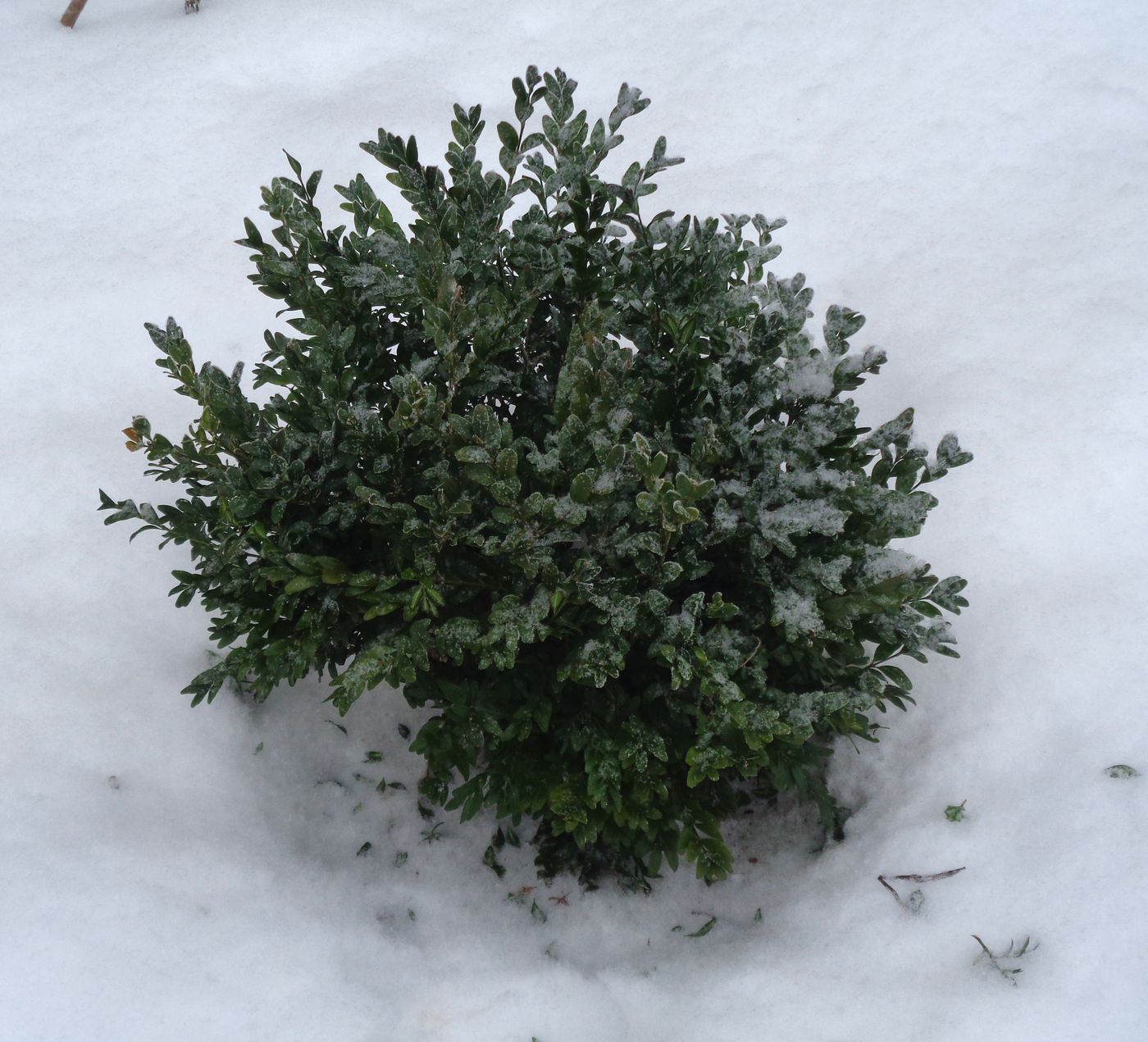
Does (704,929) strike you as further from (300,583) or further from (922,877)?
(300,583)

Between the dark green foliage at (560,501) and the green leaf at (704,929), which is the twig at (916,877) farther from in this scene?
the green leaf at (704,929)

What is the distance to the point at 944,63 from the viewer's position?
4090mm

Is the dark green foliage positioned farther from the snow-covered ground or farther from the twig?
the snow-covered ground

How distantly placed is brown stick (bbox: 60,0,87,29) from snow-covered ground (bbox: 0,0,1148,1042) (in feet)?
1.06

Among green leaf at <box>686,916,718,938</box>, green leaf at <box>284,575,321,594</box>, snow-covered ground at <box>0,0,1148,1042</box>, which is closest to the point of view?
green leaf at <box>284,575,321,594</box>

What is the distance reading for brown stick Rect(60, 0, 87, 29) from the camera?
15.8 ft

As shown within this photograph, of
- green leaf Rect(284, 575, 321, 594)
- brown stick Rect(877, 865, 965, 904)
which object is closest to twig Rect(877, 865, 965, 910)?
brown stick Rect(877, 865, 965, 904)

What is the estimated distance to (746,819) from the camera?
2.68 metres

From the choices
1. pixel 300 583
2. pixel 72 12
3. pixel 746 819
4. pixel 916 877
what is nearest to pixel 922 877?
pixel 916 877

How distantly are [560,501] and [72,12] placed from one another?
15.4 ft

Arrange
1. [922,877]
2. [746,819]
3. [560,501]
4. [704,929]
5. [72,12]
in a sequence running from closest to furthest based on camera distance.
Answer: [560,501] → [922,877] → [704,929] → [746,819] → [72,12]

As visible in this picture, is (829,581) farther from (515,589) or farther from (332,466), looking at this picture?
(332,466)

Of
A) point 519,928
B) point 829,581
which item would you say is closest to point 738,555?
point 829,581

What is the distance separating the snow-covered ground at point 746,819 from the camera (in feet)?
7.14
